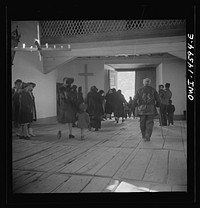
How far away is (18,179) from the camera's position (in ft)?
6.42

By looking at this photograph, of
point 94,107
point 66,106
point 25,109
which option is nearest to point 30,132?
point 25,109

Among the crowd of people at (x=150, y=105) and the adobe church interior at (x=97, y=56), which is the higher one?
the adobe church interior at (x=97, y=56)

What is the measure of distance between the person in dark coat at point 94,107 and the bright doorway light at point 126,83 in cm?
23

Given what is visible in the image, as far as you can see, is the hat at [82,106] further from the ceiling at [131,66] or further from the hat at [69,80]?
the ceiling at [131,66]

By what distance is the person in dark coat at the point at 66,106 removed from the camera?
6.97 feet

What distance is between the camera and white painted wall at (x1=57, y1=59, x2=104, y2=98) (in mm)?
2116

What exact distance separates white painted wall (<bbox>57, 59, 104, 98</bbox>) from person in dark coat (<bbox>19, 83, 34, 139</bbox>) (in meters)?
0.32

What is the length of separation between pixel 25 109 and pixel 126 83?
968 millimetres

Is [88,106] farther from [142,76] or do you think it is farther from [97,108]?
[142,76]

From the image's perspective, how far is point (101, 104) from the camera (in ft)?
7.02

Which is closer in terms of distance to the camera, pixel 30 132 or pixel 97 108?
pixel 30 132

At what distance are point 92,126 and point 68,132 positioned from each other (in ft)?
0.82

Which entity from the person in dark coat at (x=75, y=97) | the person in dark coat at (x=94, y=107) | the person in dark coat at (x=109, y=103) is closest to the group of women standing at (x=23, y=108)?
the person in dark coat at (x=75, y=97)

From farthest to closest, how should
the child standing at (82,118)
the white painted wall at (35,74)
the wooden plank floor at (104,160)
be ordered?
the child standing at (82,118)
the white painted wall at (35,74)
the wooden plank floor at (104,160)
